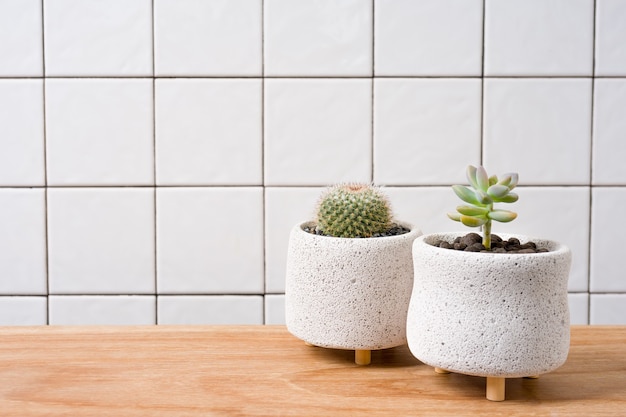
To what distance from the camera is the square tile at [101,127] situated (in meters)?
1.06

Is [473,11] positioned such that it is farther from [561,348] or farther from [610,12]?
[561,348]

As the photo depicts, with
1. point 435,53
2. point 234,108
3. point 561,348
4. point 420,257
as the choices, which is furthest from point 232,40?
point 561,348

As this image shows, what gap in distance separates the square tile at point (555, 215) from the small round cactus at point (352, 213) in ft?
1.41

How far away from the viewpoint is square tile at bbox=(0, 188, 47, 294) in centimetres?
108

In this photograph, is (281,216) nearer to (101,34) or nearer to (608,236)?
(101,34)

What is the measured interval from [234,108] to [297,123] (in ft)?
0.37

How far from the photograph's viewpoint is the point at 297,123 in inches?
41.9

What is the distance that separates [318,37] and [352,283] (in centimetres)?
53

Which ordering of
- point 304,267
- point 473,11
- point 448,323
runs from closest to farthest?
point 448,323, point 304,267, point 473,11

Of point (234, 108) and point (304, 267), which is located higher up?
point (234, 108)

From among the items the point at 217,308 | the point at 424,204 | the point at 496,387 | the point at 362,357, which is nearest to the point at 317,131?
the point at 424,204

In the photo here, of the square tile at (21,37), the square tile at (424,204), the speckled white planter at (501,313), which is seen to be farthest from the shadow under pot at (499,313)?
the square tile at (21,37)

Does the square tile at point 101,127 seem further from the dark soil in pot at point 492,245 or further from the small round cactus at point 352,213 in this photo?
the dark soil in pot at point 492,245

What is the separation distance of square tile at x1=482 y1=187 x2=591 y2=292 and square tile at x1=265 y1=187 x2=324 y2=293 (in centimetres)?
34
